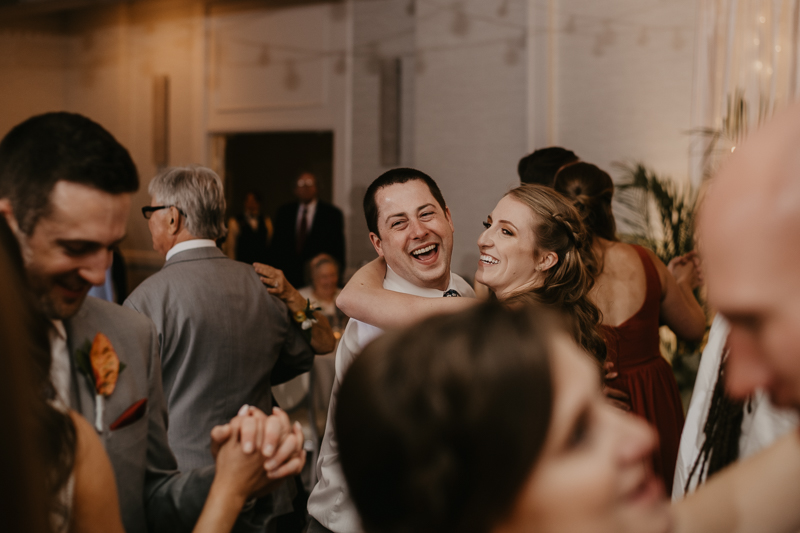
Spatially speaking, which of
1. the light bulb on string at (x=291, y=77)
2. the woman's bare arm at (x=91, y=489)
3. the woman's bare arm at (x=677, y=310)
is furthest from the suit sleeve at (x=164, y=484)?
the light bulb on string at (x=291, y=77)

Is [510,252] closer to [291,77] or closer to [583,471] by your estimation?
[583,471]

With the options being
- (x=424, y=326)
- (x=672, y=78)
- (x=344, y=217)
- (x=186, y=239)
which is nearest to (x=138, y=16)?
(x=344, y=217)

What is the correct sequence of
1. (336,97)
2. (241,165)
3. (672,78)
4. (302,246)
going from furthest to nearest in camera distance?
1. (241,165)
2. (336,97)
3. (302,246)
4. (672,78)

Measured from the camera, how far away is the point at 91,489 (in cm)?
90

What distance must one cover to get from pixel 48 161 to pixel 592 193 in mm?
1943

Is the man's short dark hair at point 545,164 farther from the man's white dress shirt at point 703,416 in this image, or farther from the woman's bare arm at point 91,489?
the woman's bare arm at point 91,489

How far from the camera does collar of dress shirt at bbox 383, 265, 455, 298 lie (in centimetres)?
201

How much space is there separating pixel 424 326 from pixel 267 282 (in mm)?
1863

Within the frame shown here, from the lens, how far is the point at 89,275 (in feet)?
3.16

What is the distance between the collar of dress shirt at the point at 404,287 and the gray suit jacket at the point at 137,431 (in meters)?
0.90

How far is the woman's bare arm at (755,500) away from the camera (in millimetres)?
782

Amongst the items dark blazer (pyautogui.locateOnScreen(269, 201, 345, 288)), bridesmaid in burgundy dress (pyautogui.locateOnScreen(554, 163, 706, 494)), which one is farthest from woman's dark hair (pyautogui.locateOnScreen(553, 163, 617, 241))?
dark blazer (pyautogui.locateOnScreen(269, 201, 345, 288))

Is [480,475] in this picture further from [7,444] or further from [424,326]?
[7,444]

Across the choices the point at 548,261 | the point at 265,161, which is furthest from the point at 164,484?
the point at 265,161
